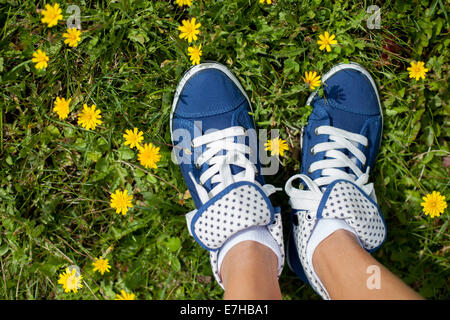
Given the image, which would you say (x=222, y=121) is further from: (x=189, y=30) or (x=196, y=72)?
(x=189, y=30)

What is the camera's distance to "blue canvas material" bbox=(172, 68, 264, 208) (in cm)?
198

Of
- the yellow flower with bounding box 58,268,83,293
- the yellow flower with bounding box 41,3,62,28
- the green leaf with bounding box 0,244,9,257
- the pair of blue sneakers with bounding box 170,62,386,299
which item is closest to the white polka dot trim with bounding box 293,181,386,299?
the pair of blue sneakers with bounding box 170,62,386,299

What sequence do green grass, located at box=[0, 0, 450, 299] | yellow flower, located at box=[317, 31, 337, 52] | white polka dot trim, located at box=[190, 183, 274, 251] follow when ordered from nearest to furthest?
1. white polka dot trim, located at box=[190, 183, 274, 251]
2. yellow flower, located at box=[317, 31, 337, 52]
3. green grass, located at box=[0, 0, 450, 299]

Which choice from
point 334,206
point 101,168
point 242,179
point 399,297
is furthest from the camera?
point 101,168

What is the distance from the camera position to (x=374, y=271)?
1.49 metres

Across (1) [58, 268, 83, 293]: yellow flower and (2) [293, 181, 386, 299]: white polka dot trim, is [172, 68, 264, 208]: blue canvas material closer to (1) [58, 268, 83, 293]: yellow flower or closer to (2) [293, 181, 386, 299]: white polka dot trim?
(2) [293, 181, 386, 299]: white polka dot trim

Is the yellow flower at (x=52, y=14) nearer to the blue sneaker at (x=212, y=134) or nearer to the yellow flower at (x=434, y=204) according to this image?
the blue sneaker at (x=212, y=134)

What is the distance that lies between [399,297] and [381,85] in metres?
1.15

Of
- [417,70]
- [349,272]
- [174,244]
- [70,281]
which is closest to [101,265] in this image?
[70,281]

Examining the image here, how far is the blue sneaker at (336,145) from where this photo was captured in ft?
6.14

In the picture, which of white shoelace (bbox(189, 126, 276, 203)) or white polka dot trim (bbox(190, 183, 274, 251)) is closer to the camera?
white polka dot trim (bbox(190, 183, 274, 251))

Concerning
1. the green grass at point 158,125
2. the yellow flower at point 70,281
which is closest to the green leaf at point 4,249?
the green grass at point 158,125
